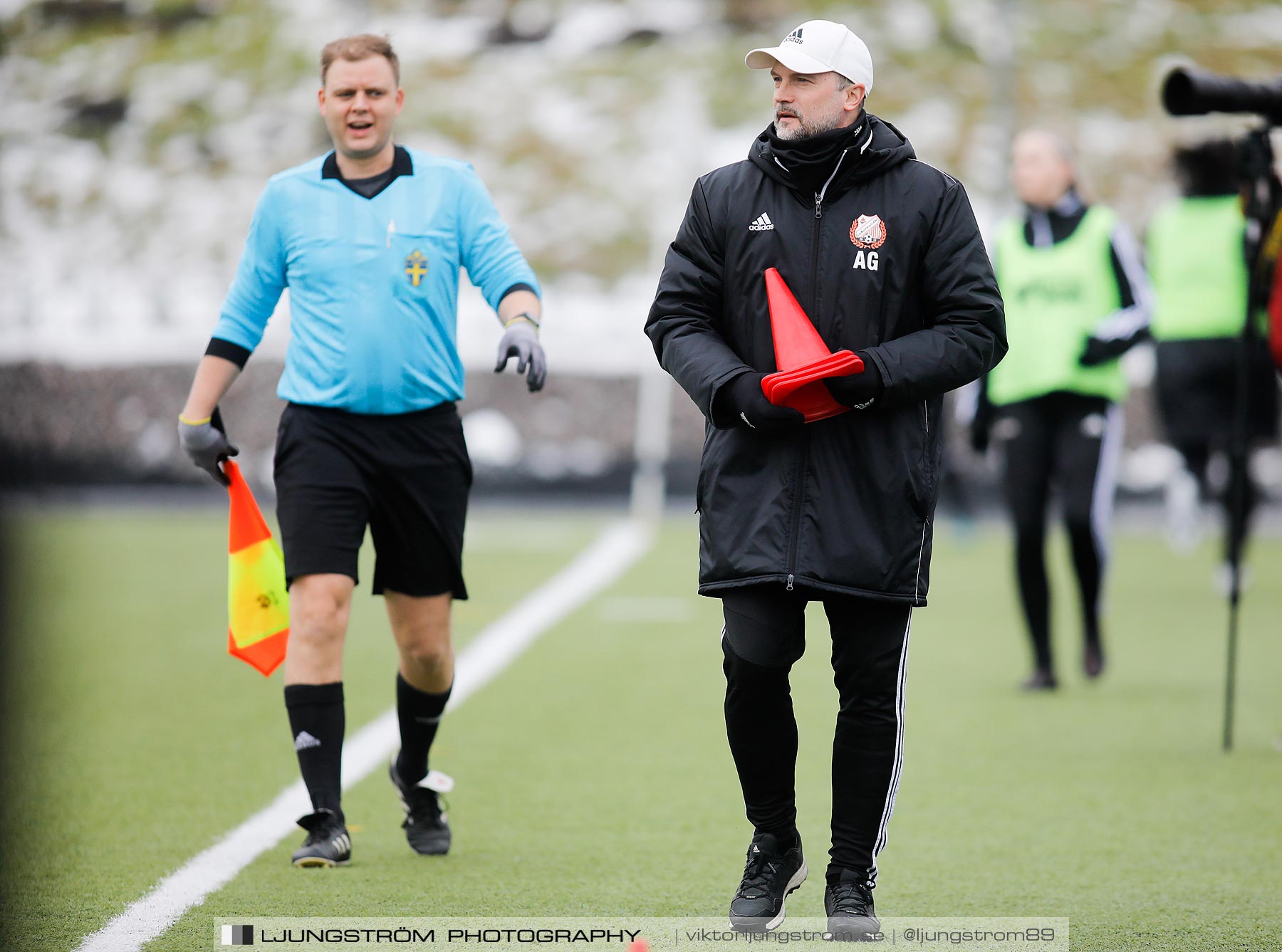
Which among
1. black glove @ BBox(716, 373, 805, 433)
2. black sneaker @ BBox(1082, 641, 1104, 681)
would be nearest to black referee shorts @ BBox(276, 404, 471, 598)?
black glove @ BBox(716, 373, 805, 433)

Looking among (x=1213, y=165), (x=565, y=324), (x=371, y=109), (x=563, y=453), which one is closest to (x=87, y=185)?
(x=565, y=324)

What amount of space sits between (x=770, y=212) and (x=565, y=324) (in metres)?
19.1

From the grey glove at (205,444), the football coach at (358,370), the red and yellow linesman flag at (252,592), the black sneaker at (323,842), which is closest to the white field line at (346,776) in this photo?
the black sneaker at (323,842)

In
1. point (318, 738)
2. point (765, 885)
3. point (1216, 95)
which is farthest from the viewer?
point (1216, 95)

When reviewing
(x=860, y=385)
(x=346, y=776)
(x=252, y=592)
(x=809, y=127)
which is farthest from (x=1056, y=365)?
(x=860, y=385)

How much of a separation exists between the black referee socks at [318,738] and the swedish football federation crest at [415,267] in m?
1.09

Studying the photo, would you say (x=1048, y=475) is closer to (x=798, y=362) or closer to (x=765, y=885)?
(x=765, y=885)

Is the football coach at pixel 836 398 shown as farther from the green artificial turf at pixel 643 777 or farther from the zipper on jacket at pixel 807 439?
the green artificial turf at pixel 643 777

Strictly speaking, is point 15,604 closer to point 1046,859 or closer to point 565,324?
point 1046,859

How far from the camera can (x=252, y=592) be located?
5336 millimetres

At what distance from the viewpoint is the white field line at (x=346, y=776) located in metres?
4.33

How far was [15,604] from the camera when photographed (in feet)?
40.4

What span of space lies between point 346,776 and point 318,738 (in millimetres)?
1265

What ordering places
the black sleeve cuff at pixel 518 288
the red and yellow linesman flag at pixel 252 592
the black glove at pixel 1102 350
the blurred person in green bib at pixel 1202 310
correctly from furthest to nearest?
1. the blurred person in green bib at pixel 1202 310
2. the black glove at pixel 1102 350
3. the red and yellow linesman flag at pixel 252 592
4. the black sleeve cuff at pixel 518 288
